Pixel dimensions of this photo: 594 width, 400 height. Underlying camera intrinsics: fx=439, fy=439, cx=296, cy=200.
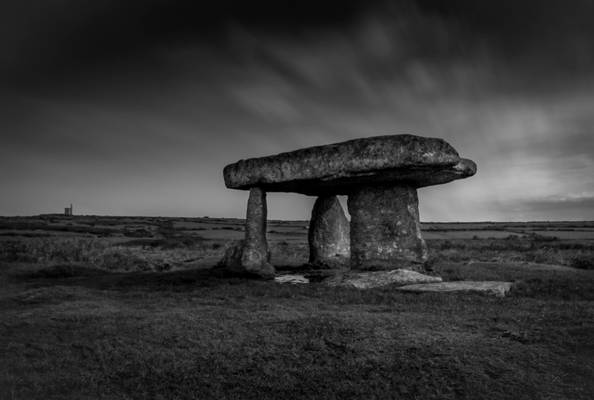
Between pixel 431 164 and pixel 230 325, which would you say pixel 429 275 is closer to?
pixel 431 164

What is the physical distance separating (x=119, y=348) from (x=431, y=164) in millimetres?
9421

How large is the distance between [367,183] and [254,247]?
4.32 meters

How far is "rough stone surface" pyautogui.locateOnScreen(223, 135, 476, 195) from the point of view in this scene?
1259 centimetres

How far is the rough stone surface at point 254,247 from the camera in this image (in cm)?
1411

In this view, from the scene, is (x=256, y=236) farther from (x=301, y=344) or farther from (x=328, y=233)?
(x=301, y=344)

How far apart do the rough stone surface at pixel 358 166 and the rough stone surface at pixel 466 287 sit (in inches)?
138

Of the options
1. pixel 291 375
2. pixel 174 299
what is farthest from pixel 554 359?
pixel 174 299

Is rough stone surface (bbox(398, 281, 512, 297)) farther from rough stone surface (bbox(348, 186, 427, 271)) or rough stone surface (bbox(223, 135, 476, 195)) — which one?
rough stone surface (bbox(223, 135, 476, 195))

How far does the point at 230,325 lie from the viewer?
7715mm

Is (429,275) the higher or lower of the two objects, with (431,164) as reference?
lower

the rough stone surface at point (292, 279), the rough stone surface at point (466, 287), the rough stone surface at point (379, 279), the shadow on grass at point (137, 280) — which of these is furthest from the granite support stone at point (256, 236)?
the rough stone surface at point (466, 287)

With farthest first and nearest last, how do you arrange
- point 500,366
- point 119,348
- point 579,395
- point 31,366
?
point 119,348
point 31,366
point 500,366
point 579,395

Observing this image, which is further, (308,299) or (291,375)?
(308,299)

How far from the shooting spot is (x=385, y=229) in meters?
14.6
